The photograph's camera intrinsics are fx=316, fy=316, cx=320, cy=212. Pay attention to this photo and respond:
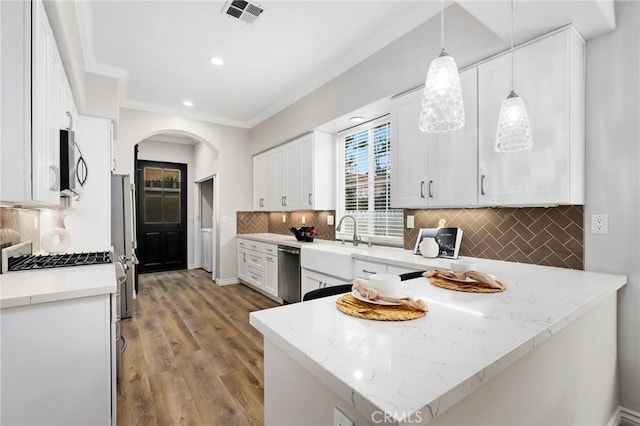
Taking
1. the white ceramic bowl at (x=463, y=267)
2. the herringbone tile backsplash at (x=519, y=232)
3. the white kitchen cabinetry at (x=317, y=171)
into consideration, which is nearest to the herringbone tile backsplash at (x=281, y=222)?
the white kitchen cabinetry at (x=317, y=171)

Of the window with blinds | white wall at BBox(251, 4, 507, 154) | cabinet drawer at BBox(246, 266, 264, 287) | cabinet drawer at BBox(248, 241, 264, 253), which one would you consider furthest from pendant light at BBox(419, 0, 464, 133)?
cabinet drawer at BBox(246, 266, 264, 287)

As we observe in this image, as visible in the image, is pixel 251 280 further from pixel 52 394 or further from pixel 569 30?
pixel 569 30

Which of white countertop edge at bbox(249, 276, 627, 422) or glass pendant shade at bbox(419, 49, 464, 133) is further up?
glass pendant shade at bbox(419, 49, 464, 133)

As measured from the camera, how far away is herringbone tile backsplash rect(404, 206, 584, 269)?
6.57 feet

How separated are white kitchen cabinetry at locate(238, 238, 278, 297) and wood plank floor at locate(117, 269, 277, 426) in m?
0.25

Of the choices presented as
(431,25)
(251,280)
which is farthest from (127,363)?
(431,25)

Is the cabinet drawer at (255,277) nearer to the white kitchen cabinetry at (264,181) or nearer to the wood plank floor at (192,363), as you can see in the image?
the wood plank floor at (192,363)

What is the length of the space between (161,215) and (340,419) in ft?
22.3

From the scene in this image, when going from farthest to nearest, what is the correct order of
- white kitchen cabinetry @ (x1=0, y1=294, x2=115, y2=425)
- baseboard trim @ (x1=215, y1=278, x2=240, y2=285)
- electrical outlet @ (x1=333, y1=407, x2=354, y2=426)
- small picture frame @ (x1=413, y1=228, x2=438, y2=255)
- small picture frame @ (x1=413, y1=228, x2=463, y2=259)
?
baseboard trim @ (x1=215, y1=278, x2=240, y2=285), small picture frame @ (x1=413, y1=228, x2=438, y2=255), small picture frame @ (x1=413, y1=228, x2=463, y2=259), white kitchen cabinetry @ (x1=0, y1=294, x2=115, y2=425), electrical outlet @ (x1=333, y1=407, x2=354, y2=426)

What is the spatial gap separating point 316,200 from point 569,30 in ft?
9.44

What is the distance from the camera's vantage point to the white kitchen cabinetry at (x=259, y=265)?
433 centimetres

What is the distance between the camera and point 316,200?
4.12 m

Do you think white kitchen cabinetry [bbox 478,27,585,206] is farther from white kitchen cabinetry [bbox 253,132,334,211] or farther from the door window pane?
the door window pane

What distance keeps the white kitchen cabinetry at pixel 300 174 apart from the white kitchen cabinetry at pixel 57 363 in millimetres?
2891
